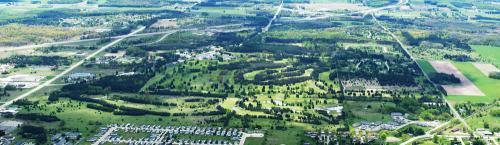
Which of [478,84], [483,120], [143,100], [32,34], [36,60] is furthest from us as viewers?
[32,34]

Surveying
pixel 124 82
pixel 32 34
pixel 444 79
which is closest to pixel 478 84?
pixel 444 79

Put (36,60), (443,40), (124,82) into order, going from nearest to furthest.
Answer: (124,82) < (36,60) < (443,40)

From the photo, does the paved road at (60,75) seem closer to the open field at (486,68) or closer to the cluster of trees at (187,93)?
the cluster of trees at (187,93)

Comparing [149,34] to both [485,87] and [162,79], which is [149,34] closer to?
[162,79]

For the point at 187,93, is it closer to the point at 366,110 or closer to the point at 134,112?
the point at 134,112

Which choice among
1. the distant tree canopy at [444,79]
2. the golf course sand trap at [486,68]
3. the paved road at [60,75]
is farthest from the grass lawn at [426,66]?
the paved road at [60,75]

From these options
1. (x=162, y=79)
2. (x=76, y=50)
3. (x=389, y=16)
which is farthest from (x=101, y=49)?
(x=389, y=16)
